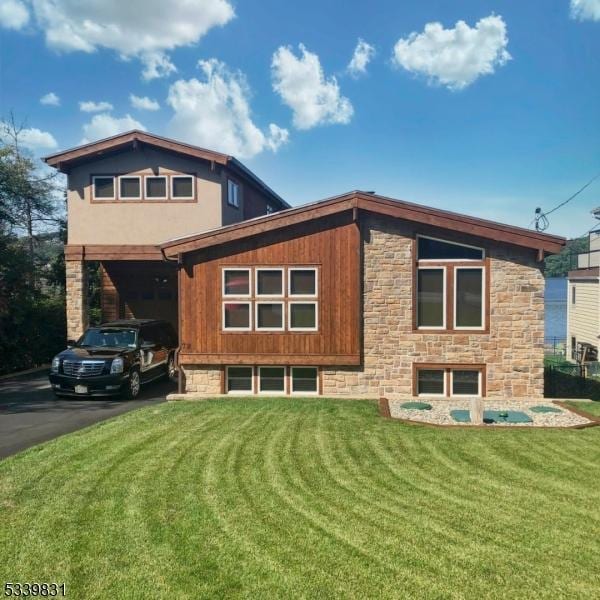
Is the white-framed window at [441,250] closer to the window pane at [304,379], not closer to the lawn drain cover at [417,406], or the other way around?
the lawn drain cover at [417,406]

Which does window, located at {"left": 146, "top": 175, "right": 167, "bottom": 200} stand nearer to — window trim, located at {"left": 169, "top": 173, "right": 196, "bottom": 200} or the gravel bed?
window trim, located at {"left": 169, "top": 173, "right": 196, "bottom": 200}

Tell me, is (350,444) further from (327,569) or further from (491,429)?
(327,569)

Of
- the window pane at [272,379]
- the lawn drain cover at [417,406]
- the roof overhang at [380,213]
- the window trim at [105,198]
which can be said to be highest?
the window trim at [105,198]

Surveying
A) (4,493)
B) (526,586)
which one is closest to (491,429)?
(526,586)

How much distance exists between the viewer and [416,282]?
40.2 ft

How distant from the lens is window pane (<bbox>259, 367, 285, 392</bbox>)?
12711mm

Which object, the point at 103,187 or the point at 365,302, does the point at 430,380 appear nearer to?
the point at 365,302

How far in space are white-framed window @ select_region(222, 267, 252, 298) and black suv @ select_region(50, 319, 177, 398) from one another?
3243 millimetres

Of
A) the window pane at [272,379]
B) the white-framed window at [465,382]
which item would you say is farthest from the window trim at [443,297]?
the window pane at [272,379]

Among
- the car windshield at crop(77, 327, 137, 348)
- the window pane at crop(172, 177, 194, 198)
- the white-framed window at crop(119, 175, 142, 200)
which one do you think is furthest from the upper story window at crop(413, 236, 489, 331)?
the white-framed window at crop(119, 175, 142, 200)

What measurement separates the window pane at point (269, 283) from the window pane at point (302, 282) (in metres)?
0.30

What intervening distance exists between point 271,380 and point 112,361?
13.2 ft

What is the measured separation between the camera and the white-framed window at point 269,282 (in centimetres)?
1251

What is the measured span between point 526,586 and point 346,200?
30.3 ft
